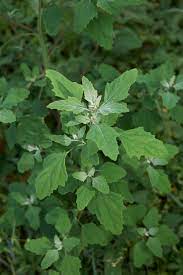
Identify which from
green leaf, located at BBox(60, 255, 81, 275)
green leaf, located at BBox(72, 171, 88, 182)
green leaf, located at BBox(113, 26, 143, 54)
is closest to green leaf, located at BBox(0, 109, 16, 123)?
green leaf, located at BBox(72, 171, 88, 182)

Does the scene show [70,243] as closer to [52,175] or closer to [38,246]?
[38,246]

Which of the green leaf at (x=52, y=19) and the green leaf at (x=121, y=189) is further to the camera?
the green leaf at (x=52, y=19)

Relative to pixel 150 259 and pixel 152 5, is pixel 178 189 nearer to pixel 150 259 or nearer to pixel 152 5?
pixel 150 259

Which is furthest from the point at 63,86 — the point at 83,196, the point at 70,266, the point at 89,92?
the point at 70,266

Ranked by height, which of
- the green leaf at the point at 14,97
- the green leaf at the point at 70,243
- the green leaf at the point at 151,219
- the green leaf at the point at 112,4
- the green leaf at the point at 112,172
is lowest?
the green leaf at the point at 151,219

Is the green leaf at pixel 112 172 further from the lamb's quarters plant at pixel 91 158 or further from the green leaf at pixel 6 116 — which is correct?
the green leaf at pixel 6 116

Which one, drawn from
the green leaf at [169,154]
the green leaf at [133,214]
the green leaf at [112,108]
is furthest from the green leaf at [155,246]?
the green leaf at [112,108]

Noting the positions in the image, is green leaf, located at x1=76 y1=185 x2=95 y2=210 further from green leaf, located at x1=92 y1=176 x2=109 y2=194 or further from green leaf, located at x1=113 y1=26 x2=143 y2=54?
green leaf, located at x1=113 y1=26 x2=143 y2=54
